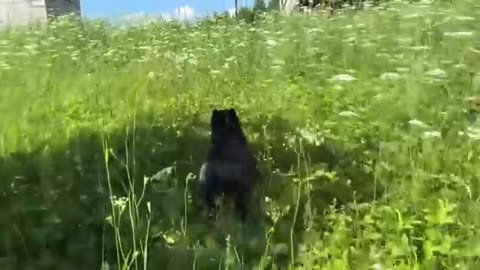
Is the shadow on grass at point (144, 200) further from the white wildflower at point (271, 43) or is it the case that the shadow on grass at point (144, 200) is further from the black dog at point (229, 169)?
the white wildflower at point (271, 43)

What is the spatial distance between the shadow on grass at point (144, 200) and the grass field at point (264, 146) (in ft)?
0.04

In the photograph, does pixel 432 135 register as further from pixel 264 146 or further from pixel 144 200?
pixel 144 200

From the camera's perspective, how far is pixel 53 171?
4.50 metres

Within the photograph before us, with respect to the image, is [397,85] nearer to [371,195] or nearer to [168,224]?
[371,195]

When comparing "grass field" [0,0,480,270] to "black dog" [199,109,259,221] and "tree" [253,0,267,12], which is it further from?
"tree" [253,0,267,12]

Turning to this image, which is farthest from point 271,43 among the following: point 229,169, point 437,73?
point 229,169

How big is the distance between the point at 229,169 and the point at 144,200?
55 cm

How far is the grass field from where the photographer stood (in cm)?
345

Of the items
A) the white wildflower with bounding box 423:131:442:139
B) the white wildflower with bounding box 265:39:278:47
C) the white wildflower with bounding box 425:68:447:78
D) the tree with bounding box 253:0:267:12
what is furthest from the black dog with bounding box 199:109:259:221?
the tree with bounding box 253:0:267:12

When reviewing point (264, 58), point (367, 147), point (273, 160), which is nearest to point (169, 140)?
point (273, 160)

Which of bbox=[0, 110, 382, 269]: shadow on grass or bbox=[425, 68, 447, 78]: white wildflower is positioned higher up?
bbox=[425, 68, 447, 78]: white wildflower

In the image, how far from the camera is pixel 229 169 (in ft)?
12.7

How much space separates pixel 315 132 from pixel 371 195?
1131 mm

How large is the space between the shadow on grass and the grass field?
0.01m
